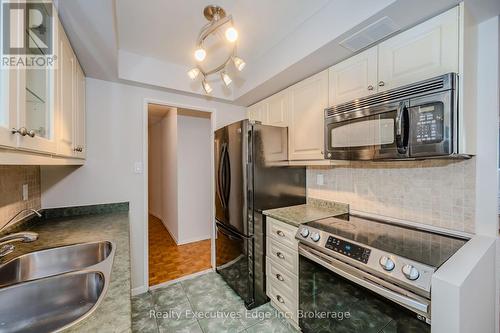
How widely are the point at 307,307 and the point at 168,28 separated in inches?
97.1

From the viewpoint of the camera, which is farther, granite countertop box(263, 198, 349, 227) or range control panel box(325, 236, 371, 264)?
granite countertop box(263, 198, 349, 227)

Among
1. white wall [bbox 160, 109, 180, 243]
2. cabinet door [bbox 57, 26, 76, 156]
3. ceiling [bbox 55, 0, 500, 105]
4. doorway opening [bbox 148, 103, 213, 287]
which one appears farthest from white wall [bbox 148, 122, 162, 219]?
cabinet door [bbox 57, 26, 76, 156]

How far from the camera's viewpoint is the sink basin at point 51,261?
1.09 meters

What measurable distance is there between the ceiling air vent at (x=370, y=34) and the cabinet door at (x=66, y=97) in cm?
179

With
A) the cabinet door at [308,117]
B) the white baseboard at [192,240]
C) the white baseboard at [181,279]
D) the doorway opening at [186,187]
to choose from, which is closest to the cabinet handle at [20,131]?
the cabinet door at [308,117]

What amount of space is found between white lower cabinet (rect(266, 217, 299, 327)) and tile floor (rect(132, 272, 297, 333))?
169 millimetres

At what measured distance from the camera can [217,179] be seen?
2.48 metres

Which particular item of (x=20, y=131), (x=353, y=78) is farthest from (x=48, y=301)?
(x=353, y=78)

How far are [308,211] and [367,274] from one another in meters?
0.94

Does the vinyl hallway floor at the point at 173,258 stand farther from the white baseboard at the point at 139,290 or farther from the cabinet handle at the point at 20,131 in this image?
the cabinet handle at the point at 20,131

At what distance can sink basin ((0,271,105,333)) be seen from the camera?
2.62 feet

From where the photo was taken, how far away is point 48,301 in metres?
0.86

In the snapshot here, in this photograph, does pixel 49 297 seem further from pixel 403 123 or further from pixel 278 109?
pixel 278 109

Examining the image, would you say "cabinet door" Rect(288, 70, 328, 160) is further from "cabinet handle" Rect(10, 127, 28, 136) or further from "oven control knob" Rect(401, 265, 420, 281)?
"cabinet handle" Rect(10, 127, 28, 136)
